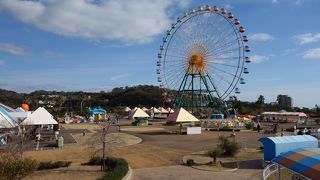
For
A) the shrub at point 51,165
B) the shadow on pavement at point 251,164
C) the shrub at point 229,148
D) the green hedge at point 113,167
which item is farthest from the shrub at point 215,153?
the shrub at point 51,165

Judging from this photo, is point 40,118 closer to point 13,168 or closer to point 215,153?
point 215,153

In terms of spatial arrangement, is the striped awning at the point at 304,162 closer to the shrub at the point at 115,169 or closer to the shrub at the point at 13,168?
the shrub at the point at 115,169

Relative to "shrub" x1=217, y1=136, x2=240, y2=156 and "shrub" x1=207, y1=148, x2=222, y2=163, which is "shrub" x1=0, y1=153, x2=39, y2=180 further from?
"shrub" x1=217, y1=136, x2=240, y2=156

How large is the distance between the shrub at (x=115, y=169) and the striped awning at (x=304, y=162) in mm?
7855

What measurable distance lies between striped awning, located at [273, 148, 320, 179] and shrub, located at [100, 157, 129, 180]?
7855 mm

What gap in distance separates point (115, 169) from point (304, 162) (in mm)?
10473

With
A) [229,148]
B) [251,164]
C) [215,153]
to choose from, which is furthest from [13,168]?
[229,148]

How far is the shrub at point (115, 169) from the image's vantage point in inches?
691

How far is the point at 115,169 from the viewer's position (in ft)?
63.2

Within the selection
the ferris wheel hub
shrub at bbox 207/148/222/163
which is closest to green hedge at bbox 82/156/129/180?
shrub at bbox 207/148/222/163

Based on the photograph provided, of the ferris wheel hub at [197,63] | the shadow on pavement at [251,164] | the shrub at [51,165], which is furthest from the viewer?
the ferris wheel hub at [197,63]

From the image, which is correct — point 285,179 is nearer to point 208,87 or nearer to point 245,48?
point 245,48

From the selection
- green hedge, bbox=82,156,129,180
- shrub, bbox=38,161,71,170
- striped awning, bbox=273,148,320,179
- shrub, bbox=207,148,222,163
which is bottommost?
shrub, bbox=38,161,71,170

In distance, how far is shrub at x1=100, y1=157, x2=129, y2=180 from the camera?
17.5 meters
